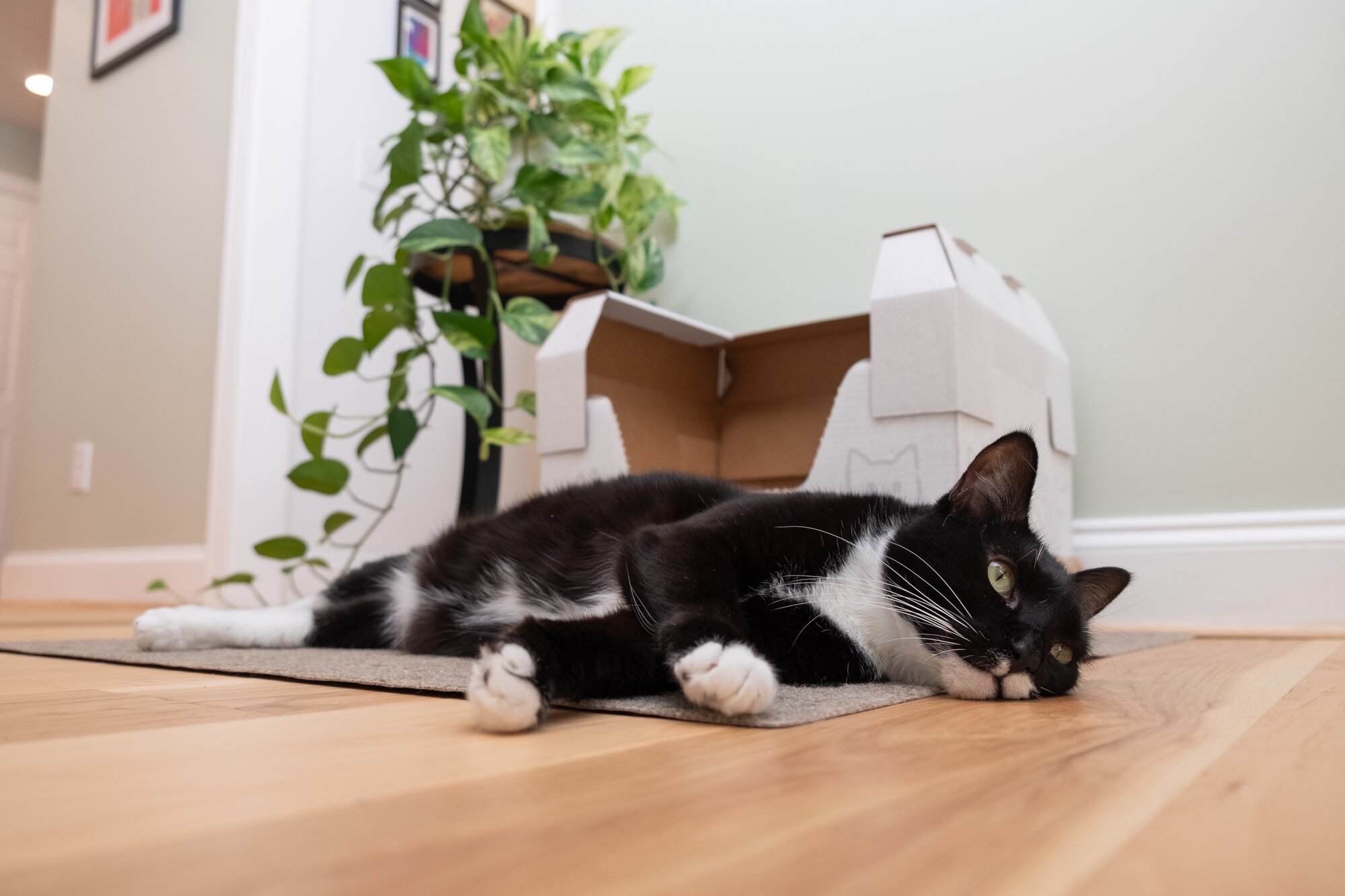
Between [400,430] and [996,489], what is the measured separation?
134 cm

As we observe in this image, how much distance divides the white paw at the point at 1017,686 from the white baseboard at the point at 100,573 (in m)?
2.06

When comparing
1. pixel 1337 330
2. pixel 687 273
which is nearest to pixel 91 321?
pixel 687 273

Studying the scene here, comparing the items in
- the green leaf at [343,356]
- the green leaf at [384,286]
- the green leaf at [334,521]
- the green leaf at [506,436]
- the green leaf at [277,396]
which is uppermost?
the green leaf at [384,286]

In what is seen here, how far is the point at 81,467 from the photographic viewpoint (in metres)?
2.85

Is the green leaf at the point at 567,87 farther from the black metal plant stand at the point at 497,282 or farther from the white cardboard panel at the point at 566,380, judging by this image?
the white cardboard panel at the point at 566,380

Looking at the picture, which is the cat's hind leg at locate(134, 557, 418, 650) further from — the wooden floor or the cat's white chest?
the cat's white chest

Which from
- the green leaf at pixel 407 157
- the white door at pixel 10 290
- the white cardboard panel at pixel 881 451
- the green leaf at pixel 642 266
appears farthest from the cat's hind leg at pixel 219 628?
the white door at pixel 10 290

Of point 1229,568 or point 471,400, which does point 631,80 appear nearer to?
point 471,400

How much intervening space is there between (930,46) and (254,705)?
6.60 feet

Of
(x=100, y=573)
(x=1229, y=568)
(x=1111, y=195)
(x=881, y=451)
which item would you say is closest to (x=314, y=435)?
(x=881, y=451)

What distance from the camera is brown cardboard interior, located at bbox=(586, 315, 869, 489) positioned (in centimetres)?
184

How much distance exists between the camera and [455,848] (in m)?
0.38

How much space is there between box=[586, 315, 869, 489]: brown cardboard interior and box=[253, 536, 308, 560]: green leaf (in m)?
0.73

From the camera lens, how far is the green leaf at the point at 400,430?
192 cm
